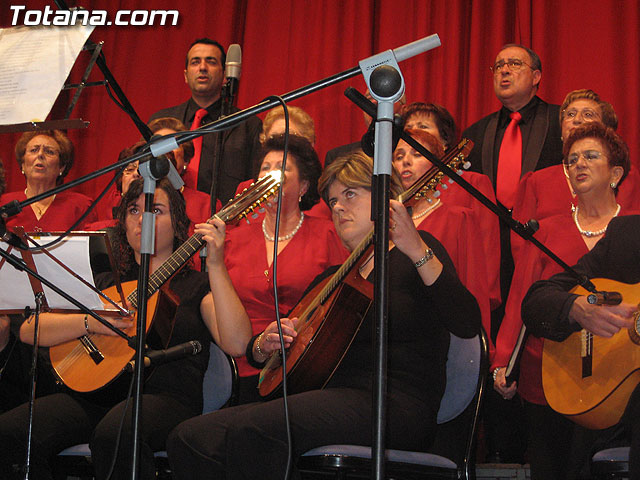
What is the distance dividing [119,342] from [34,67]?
39.3 inches

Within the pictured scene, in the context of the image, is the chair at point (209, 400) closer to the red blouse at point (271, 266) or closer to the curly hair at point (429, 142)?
the red blouse at point (271, 266)

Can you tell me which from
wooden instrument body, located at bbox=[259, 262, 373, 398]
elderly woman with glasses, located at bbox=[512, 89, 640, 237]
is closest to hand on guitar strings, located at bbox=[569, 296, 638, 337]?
wooden instrument body, located at bbox=[259, 262, 373, 398]

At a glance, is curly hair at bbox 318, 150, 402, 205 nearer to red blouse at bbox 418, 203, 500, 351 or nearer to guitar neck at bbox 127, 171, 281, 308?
guitar neck at bbox 127, 171, 281, 308

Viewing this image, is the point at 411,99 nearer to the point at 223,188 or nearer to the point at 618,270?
the point at 223,188

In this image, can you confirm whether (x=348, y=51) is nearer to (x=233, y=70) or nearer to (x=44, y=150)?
(x=233, y=70)

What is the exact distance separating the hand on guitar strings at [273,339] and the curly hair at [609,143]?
1.40 meters

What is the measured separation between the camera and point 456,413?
6.24ft

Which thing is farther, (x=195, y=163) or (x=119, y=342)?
(x=195, y=163)

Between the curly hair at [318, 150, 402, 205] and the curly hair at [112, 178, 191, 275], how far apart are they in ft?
1.71

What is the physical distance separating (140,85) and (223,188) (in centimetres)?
159

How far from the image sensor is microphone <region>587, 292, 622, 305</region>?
1.94 metres

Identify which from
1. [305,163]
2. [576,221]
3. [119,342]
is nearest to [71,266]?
[119,342]

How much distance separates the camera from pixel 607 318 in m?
1.98

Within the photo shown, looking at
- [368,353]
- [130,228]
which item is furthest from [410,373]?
[130,228]
